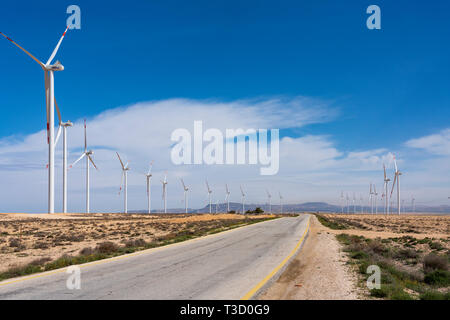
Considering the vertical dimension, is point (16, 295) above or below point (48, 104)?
below

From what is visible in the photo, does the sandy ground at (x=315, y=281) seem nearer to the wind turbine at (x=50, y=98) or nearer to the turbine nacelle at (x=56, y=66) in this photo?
the wind turbine at (x=50, y=98)

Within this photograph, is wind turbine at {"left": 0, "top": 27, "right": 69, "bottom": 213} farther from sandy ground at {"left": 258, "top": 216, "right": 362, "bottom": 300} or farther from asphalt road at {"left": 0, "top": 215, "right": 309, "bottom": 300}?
sandy ground at {"left": 258, "top": 216, "right": 362, "bottom": 300}

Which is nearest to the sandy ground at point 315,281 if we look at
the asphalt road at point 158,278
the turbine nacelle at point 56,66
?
the asphalt road at point 158,278

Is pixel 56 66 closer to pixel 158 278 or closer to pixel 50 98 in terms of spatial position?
pixel 50 98

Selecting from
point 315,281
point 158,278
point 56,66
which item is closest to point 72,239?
point 158,278

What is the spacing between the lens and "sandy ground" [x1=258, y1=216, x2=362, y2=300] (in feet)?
32.3
